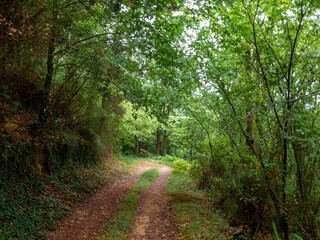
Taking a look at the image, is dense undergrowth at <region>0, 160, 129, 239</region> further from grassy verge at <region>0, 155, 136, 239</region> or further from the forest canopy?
the forest canopy

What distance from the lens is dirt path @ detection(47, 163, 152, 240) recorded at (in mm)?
5633

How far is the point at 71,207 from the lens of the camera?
23.2 feet

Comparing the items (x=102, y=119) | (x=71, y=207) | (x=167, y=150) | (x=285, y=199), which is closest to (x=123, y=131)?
(x=102, y=119)

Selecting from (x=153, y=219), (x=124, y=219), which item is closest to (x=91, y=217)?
(x=124, y=219)

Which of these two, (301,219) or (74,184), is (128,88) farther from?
(301,219)

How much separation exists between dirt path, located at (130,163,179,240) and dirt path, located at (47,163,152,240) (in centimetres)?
97

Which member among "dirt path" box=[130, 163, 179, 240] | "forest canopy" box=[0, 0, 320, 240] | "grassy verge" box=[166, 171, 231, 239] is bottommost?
"dirt path" box=[130, 163, 179, 240]

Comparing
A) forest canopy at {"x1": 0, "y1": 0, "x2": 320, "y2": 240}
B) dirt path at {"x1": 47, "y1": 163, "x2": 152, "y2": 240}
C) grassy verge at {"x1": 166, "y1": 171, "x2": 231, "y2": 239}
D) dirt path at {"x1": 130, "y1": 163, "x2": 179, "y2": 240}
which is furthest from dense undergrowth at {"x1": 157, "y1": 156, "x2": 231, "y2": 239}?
dirt path at {"x1": 47, "y1": 163, "x2": 152, "y2": 240}

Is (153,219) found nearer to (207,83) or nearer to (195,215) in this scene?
(195,215)

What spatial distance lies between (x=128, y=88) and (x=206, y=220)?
5.25 meters

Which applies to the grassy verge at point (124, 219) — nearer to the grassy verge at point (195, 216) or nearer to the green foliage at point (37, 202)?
the green foliage at point (37, 202)

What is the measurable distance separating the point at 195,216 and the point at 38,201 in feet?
16.8

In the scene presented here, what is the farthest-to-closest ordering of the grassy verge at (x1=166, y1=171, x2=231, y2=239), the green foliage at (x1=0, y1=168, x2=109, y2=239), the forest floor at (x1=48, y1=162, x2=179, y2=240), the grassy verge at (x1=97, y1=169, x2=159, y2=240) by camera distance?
the grassy verge at (x1=166, y1=171, x2=231, y2=239), the grassy verge at (x1=97, y1=169, x2=159, y2=240), the forest floor at (x1=48, y1=162, x2=179, y2=240), the green foliage at (x1=0, y1=168, x2=109, y2=239)

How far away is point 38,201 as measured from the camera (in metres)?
6.04
